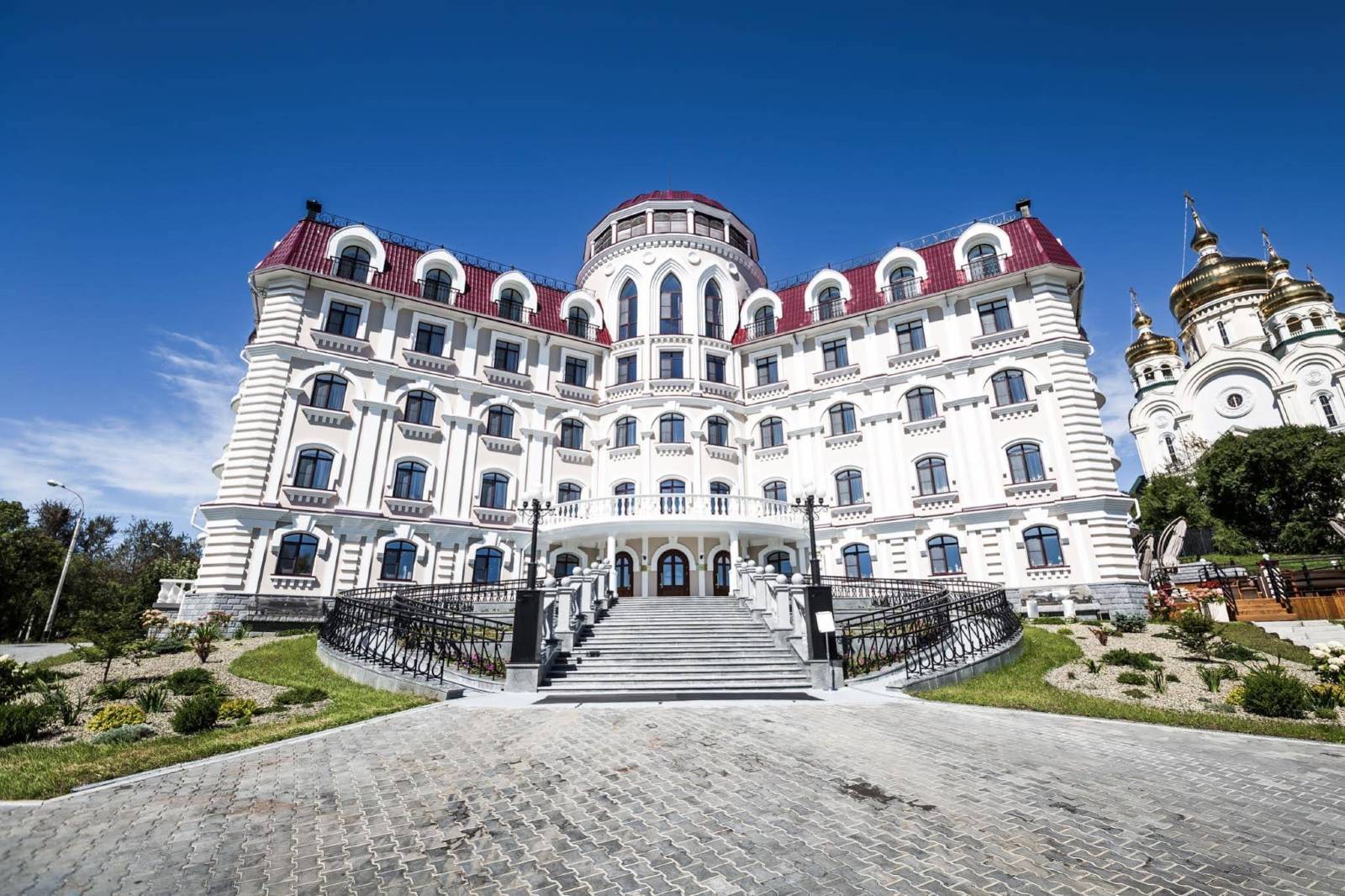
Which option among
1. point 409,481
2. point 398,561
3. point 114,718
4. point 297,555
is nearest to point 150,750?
point 114,718

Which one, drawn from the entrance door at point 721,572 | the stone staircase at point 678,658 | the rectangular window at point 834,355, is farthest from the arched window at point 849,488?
the stone staircase at point 678,658

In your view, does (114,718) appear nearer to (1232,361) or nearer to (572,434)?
(572,434)

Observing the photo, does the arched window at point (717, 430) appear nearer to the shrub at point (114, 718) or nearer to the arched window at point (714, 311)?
the arched window at point (714, 311)

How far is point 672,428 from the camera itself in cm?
2611

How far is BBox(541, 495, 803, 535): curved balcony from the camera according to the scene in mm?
21203

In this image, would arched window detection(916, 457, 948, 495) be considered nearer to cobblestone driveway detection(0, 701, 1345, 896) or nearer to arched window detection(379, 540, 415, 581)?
cobblestone driveway detection(0, 701, 1345, 896)

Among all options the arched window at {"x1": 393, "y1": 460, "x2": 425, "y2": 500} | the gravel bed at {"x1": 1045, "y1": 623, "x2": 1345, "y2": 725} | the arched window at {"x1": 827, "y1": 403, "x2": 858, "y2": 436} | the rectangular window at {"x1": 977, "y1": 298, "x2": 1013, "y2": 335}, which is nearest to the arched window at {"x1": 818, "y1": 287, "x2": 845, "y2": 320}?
the arched window at {"x1": 827, "y1": 403, "x2": 858, "y2": 436}

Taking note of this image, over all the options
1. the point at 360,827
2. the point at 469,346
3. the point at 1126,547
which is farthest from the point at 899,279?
the point at 360,827

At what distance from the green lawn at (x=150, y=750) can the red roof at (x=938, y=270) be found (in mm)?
22849

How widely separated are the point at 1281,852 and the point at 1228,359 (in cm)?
6708

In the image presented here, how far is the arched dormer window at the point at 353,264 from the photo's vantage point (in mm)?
24062

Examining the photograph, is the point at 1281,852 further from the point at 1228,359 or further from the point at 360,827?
the point at 1228,359

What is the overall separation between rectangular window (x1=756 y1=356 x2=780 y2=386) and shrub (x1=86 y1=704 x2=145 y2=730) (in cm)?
2407

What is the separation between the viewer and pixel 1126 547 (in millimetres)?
20078
